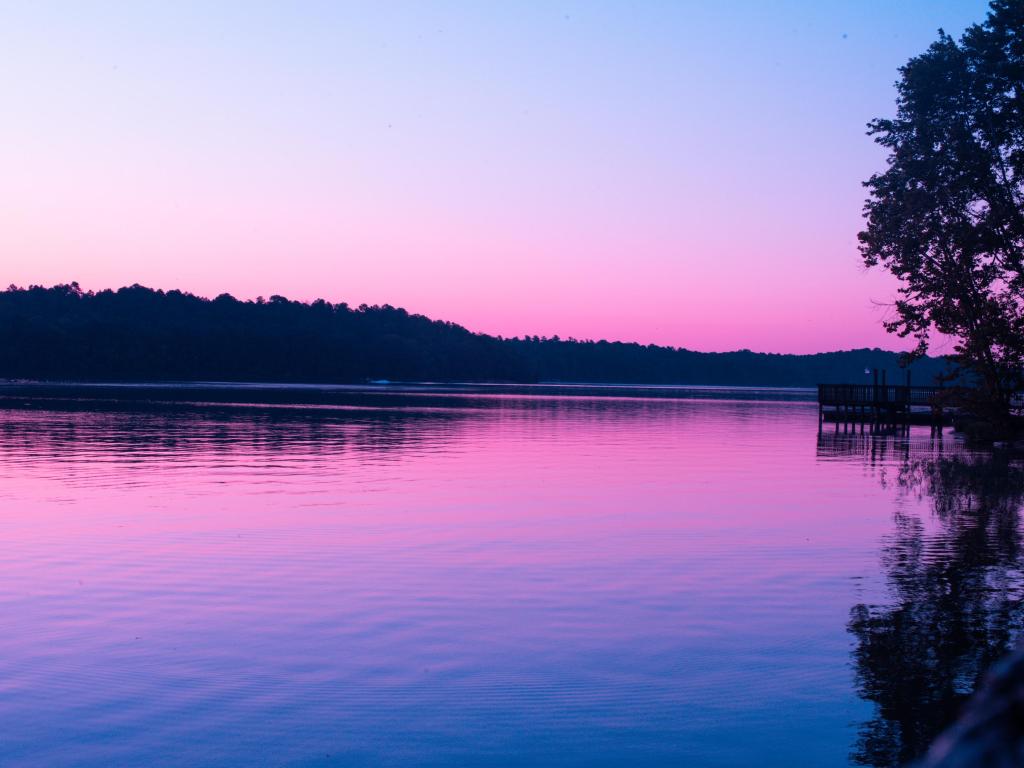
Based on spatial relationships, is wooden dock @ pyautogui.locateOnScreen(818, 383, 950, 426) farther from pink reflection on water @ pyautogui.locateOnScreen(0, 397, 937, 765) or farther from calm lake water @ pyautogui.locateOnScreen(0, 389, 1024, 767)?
pink reflection on water @ pyautogui.locateOnScreen(0, 397, 937, 765)

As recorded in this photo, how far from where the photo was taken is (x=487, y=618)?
41.7 ft

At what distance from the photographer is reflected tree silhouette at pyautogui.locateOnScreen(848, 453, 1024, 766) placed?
8820 mm

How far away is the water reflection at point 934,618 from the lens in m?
8.88

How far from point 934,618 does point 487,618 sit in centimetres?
556

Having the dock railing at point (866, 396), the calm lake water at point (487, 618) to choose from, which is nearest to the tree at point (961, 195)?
the calm lake water at point (487, 618)

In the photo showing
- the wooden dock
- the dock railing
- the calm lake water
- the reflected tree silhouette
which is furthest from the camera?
the dock railing

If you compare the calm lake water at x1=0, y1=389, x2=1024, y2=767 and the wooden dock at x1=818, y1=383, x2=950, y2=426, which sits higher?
the wooden dock at x1=818, y1=383, x2=950, y2=426

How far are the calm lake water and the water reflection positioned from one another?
0.05 meters

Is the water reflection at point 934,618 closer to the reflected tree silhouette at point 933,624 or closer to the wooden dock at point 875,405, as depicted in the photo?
the reflected tree silhouette at point 933,624

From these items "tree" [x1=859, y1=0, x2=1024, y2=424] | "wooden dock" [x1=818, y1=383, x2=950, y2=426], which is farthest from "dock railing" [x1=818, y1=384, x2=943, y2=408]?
"tree" [x1=859, y1=0, x2=1024, y2=424]

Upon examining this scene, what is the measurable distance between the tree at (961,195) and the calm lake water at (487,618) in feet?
40.7

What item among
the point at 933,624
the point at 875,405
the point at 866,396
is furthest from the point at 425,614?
the point at 866,396

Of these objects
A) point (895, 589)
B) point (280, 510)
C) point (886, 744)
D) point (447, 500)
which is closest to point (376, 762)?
point (886, 744)

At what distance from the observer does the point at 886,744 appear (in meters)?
8.38
